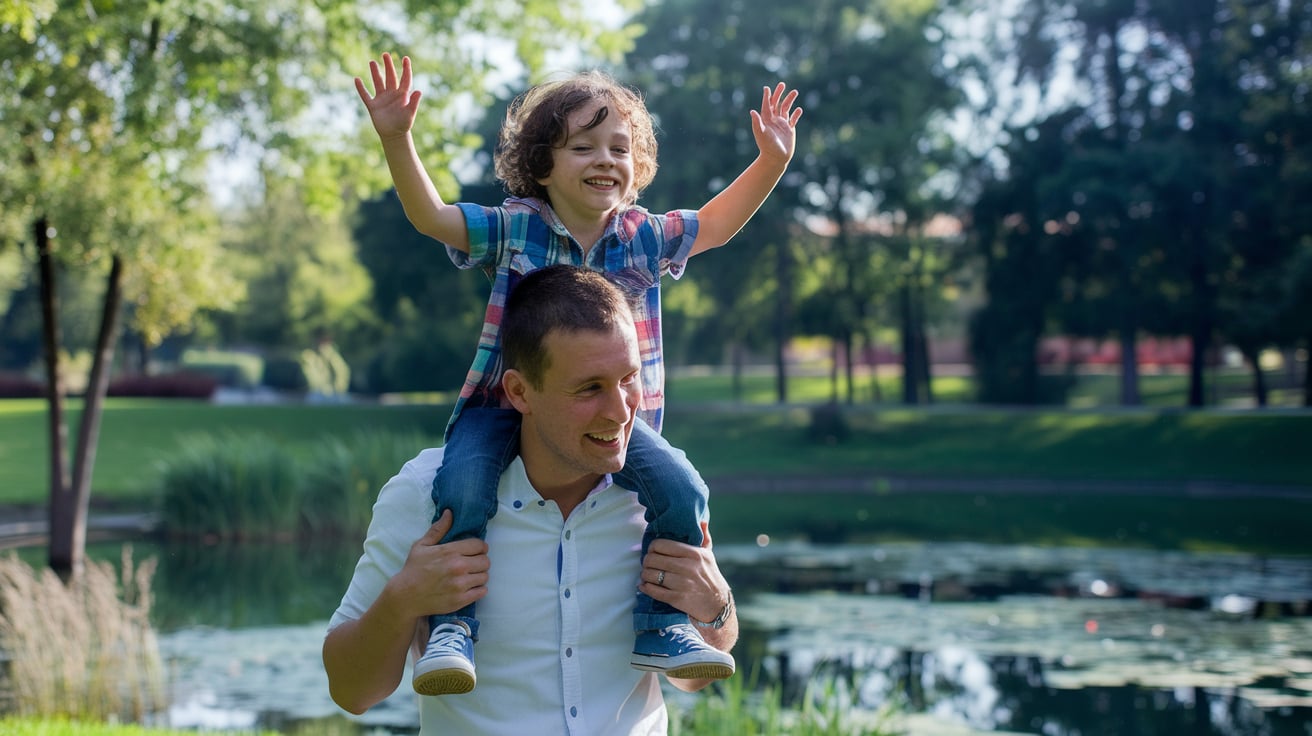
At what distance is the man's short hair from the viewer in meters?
2.33

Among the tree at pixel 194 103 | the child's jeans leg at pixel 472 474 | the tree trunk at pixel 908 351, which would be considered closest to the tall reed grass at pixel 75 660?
the tree at pixel 194 103

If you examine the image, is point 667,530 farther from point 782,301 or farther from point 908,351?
point 782,301

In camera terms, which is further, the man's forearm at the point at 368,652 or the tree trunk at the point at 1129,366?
the tree trunk at the point at 1129,366

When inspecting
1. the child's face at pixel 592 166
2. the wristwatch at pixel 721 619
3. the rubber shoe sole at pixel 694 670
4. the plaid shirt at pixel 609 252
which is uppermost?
the child's face at pixel 592 166

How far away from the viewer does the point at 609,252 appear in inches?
125

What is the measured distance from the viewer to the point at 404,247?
38.8 meters

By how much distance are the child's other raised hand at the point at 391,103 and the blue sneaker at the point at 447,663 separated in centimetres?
110

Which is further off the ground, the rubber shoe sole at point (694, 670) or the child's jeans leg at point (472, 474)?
the child's jeans leg at point (472, 474)

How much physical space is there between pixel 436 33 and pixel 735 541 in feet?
30.1

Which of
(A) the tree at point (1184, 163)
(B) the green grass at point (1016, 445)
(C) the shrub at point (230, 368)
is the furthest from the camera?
(C) the shrub at point (230, 368)

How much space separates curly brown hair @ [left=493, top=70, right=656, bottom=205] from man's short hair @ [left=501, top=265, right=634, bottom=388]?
791 mm

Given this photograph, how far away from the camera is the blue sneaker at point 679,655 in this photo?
7.96 ft

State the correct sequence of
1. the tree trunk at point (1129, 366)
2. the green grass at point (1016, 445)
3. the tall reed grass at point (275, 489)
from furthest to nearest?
1. the tree trunk at point (1129, 366)
2. the green grass at point (1016, 445)
3. the tall reed grass at point (275, 489)

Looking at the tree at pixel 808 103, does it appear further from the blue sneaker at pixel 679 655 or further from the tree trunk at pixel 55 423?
the blue sneaker at pixel 679 655
